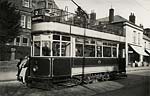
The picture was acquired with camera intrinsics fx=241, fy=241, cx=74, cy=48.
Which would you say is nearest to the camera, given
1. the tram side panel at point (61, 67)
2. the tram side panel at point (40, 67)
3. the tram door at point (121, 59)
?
the tram side panel at point (40, 67)

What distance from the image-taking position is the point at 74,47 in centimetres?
1183

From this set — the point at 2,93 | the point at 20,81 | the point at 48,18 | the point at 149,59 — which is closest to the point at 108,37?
the point at 48,18

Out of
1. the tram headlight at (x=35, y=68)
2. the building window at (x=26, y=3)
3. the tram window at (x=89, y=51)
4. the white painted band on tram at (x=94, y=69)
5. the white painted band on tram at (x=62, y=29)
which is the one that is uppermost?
the building window at (x=26, y=3)

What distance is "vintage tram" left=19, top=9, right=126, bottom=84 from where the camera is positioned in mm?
10734

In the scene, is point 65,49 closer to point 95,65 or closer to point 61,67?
point 61,67

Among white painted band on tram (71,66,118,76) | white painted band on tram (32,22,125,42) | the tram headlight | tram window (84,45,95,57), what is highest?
white painted band on tram (32,22,125,42)

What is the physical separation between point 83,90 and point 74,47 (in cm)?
224

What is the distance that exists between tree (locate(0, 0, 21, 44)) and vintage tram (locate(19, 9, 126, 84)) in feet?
4.05

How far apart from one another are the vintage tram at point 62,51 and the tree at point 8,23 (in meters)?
1.23

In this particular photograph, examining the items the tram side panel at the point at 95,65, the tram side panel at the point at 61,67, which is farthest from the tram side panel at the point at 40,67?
the tram side panel at the point at 95,65

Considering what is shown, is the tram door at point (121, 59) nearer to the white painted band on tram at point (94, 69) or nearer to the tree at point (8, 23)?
the white painted band on tram at point (94, 69)

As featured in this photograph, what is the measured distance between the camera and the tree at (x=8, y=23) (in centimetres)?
1127

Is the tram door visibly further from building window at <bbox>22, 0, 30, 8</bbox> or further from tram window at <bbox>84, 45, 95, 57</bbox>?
building window at <bbox>22, 0, 30, 8</bbox>

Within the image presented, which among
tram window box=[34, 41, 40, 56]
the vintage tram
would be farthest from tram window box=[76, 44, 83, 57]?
tram window box=[34, 41, 40, 56]
